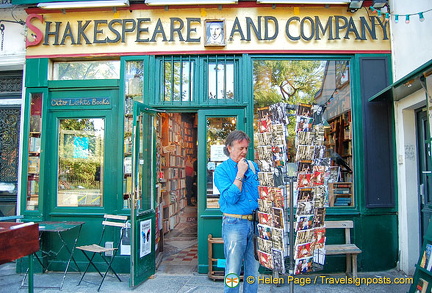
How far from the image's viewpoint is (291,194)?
10.8 ft

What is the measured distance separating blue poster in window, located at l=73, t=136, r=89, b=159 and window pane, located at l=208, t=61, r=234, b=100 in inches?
86.1

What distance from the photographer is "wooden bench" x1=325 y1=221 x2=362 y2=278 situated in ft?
15.1

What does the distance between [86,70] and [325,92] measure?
400cm

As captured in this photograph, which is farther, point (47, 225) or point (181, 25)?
point (181, 25)

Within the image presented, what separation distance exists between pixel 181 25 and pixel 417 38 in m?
3.48

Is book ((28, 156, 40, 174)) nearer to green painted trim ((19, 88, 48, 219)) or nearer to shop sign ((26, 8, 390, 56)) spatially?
green painted trim ((19, 88, 48, 219))

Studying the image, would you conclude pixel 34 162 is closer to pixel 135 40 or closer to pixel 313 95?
pixel 135 40

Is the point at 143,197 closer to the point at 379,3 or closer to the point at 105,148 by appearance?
the point at 105,148

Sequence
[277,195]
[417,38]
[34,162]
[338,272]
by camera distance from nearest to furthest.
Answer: [277,195] < [417,38] < [338,272] < [34,162]

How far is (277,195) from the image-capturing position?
325 cm

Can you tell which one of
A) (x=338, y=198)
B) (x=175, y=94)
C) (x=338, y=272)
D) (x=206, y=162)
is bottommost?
(x=338, y=272)

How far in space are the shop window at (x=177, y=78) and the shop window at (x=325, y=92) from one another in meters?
1.06

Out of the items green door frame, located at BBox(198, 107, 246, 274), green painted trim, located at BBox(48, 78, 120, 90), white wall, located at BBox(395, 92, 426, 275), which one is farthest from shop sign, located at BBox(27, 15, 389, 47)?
white wall, located at BBox(395, 92, 426, 275)

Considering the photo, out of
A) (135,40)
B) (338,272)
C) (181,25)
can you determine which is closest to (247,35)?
(181,25)
